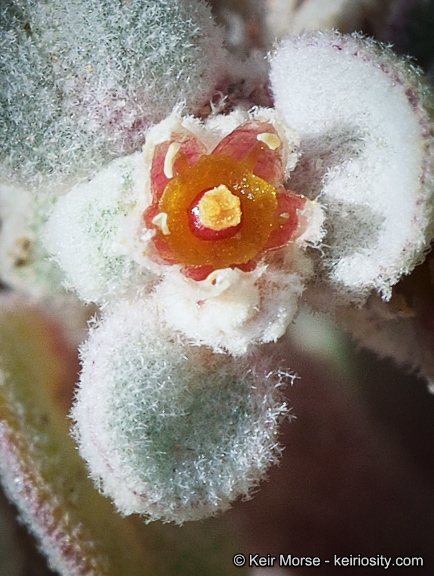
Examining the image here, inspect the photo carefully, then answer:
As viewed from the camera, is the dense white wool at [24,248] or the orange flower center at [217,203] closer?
the orange flower center at [217,203]

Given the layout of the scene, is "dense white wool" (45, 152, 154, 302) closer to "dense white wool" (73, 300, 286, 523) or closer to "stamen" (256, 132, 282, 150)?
"dense white wool" (73, 300, 286, 523)

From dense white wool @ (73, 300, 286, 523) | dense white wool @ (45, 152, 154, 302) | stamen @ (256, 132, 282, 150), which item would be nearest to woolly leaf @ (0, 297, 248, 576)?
dense white wool @ (73, 300, 286, 523)

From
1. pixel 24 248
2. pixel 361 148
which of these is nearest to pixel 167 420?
pixel 361 148

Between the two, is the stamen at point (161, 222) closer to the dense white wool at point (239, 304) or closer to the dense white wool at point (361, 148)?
the dense white wool at point (239, 304)

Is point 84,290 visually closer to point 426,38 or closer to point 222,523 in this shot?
point 222,523

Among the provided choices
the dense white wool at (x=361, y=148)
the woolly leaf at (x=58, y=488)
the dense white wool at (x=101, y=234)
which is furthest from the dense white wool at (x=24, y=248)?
the dense white wool at (x=361, y=148)

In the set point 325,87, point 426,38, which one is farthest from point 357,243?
point 426,38
